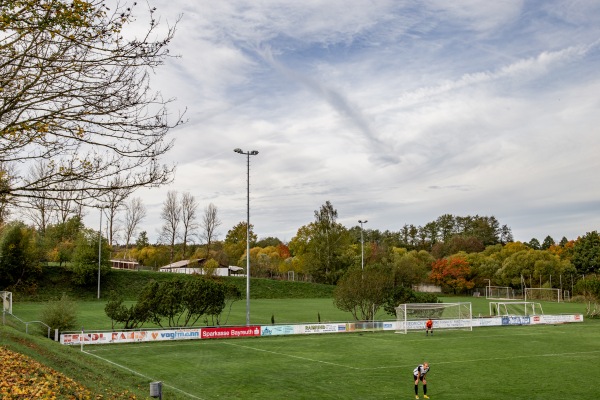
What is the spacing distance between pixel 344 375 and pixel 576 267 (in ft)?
283

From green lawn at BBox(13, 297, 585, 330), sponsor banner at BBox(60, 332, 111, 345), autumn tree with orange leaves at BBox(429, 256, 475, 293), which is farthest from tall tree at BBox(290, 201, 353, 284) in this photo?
sponsor banner at BBox(60, 332, 111, 345)

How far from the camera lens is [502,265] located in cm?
10806

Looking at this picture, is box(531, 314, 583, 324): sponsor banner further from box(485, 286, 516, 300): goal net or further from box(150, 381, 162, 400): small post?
box(150, 381, 162, 400): small post

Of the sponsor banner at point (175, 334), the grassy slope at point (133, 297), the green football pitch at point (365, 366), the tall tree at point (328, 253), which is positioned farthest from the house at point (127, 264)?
the green football pitch at point (365, 366)

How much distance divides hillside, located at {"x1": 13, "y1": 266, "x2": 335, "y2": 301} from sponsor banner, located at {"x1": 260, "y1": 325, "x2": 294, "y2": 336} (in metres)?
29.1

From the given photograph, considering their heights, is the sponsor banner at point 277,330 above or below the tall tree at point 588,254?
below

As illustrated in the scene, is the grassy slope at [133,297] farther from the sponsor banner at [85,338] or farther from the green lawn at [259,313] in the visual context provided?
the sponsor banner at [85,338]

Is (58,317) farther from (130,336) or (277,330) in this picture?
(277,330)

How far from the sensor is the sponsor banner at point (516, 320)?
55953mm

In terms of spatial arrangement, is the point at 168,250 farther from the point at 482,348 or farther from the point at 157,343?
the point at 482,348

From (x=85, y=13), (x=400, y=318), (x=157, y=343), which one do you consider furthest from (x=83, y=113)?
(x=400, y=318)

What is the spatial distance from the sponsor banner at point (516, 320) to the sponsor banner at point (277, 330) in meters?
23.8

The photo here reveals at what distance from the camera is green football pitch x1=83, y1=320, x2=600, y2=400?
22875 millimetres

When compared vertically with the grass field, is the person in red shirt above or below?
above
